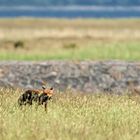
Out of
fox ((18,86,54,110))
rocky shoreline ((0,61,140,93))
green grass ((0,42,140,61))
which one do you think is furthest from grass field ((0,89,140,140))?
green grass ((0,42,140,61))

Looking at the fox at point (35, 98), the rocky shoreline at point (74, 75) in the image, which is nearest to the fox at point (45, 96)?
the fox at point (35, 98)

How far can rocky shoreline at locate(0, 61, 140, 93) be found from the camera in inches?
872

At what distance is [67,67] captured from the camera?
23.4 metres

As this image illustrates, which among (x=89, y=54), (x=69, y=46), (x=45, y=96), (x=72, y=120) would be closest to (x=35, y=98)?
(x=45, y=96)

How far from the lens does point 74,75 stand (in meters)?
22.9

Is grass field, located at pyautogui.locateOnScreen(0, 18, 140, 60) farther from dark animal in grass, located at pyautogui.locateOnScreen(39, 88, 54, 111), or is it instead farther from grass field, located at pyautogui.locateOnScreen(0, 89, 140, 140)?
dark animal in grass, located at pyautogui.locateOnScreen(39, 88, 54, 111)

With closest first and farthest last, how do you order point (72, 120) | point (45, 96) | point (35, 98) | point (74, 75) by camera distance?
point (72, 120)
point (45, 96)
point (35, 98)
point (74, 75)

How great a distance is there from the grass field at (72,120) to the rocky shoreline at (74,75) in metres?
8.15

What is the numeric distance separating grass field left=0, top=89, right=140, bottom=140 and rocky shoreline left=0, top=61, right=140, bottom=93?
8.15 meters

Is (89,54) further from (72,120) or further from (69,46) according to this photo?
(72,120)

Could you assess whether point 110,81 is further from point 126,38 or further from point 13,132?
point 126,38

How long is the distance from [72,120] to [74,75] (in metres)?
11.5

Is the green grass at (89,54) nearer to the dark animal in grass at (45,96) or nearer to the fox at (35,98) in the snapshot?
the fox at (35,98)

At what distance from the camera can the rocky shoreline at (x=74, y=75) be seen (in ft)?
72.7
